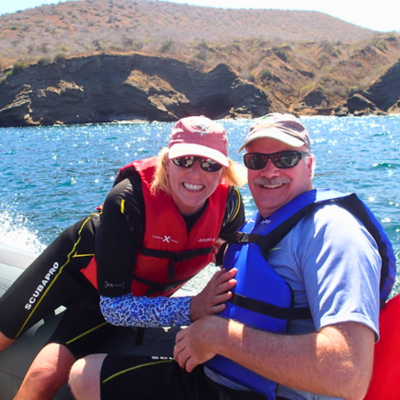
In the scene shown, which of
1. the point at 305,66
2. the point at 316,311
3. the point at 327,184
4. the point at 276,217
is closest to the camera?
the point at 316,311

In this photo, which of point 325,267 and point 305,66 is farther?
point 305,66

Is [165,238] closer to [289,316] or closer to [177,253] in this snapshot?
[177,253]

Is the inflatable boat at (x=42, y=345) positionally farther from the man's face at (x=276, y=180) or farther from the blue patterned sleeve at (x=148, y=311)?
the man's face at (x=276, y=180)

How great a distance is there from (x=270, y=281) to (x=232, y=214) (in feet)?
3.51

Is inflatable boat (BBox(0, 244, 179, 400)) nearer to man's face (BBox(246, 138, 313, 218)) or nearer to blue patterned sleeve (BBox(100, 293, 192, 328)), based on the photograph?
blue patterned sleeve (BBox(100, 293, 192, 328))

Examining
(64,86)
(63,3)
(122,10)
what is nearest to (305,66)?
(64,86)

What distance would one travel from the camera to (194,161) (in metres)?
1.92

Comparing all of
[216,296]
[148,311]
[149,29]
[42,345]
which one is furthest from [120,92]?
[149,29]

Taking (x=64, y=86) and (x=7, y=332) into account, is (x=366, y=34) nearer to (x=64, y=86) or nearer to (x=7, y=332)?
(x=64, y=86)

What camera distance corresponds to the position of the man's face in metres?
1.70

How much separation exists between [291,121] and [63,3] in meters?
108

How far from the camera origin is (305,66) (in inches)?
2454

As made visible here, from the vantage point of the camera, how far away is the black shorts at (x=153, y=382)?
1538 mm

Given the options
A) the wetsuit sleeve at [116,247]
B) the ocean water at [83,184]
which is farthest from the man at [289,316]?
the ocean water at [83,184]
